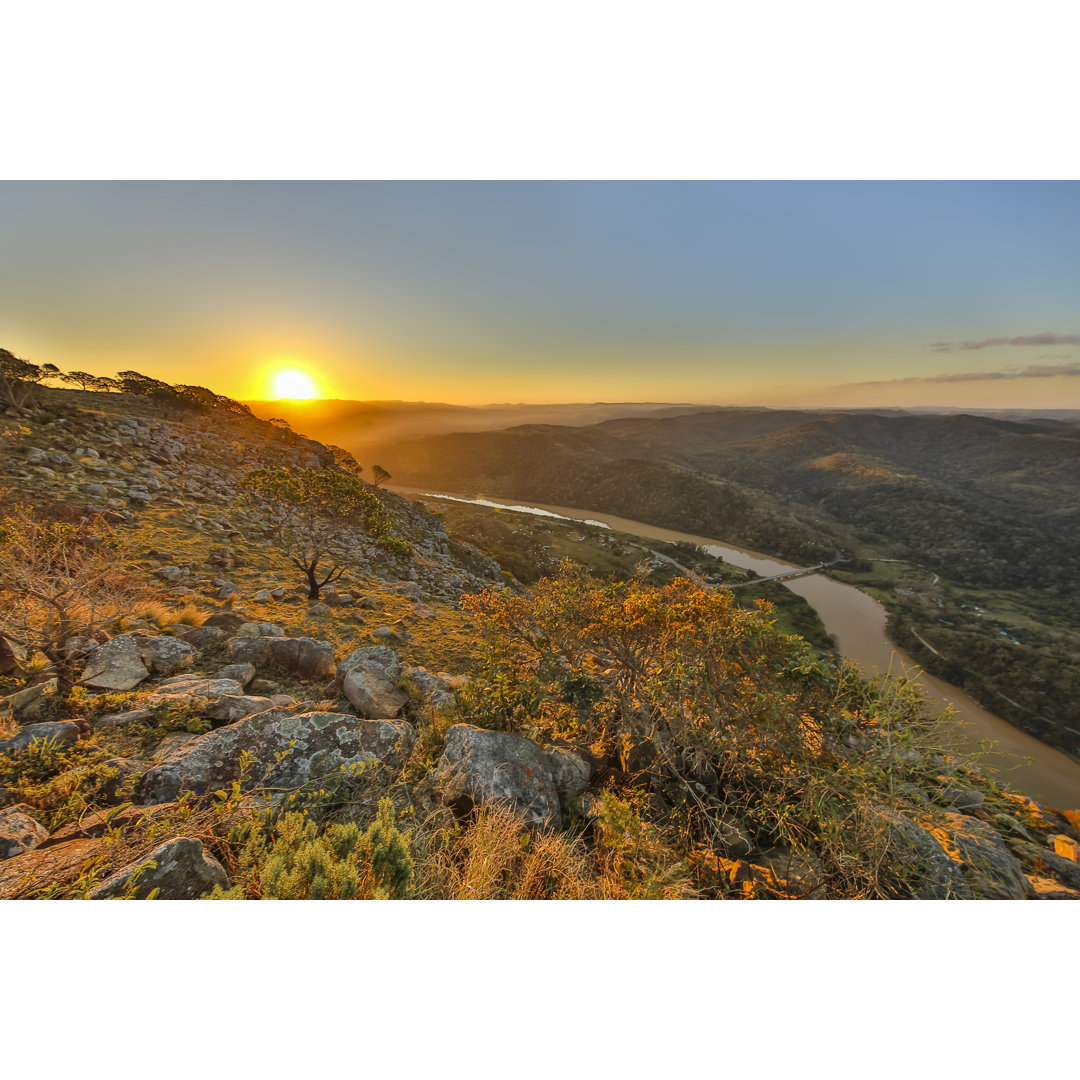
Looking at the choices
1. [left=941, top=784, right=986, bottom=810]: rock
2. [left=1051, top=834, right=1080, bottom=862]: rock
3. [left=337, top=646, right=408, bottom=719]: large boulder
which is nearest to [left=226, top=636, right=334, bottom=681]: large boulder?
[left=337, top=646, right=408, bottom=719]: large boulder

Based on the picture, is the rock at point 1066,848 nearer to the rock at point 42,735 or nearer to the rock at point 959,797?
the rock at point 959,797

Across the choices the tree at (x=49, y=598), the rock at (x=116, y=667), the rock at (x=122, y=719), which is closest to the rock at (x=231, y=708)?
the rock at (x=122, y=719)

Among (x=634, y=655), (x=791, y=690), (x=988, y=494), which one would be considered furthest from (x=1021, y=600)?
(x=634, y=655)

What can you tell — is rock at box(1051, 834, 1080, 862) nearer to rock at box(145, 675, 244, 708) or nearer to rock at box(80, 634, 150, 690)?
rock at box(145, 675, 244, 708)

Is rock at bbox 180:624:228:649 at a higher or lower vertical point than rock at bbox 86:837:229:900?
higher

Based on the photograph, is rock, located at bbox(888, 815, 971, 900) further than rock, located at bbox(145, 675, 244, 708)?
No

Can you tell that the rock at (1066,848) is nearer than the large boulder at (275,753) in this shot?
No

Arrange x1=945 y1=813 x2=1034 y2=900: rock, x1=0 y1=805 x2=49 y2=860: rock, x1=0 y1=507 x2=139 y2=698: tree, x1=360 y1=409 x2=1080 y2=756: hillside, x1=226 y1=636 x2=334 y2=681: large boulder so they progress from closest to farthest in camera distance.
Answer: x1=0 y1=805 x2=49 y2=860: rock → x1=0 y1=507 x2=139 y2=698: tree → x1=945 y1=813 x2=1034 y2=900: rock → x1=226 y1=636 x2=334 y2=681: large boulder → x1=360 y1=409 x2=1080 y2=756: hillside

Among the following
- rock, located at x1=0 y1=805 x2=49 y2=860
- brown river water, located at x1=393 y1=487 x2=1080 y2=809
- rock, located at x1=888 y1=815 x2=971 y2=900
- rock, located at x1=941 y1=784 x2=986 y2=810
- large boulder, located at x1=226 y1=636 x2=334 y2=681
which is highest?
rock, located at x1=0 y1=805 x2=49 y2=860
